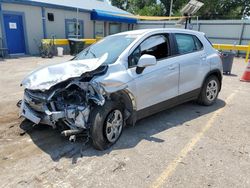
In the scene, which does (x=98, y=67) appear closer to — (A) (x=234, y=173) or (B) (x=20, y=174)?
(B) (x=20, y=174)

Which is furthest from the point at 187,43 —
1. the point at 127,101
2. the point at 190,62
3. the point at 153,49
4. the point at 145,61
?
the point at 127,101

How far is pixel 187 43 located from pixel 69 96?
9.52 feet

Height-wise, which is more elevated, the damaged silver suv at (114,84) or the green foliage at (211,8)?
the green foliage at (211,8)

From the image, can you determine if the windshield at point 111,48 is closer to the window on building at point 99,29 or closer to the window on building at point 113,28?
the window on building at point 99,29

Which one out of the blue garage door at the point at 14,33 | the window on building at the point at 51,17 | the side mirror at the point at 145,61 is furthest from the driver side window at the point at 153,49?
the window on building at the point at 51,17

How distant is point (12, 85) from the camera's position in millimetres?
7316

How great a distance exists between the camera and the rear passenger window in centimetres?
474

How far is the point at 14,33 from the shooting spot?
1422 cm

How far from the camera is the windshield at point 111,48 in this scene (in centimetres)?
394

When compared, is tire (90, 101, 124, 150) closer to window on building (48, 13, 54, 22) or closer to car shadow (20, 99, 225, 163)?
car shadow (20, 99, 225, 163)

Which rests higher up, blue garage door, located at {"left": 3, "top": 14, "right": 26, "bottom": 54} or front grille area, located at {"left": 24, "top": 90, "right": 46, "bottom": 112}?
blue garage door, located at {"left": 3, "top": 14, "right": 26, "bottom": 54}

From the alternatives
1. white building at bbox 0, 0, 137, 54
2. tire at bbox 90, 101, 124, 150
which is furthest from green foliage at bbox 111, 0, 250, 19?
tire at bbox 90, 101, 124, 150

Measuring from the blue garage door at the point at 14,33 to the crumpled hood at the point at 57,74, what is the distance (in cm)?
1188

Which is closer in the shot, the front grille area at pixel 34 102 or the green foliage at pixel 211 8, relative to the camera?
the front grille area at pixel 34 102
